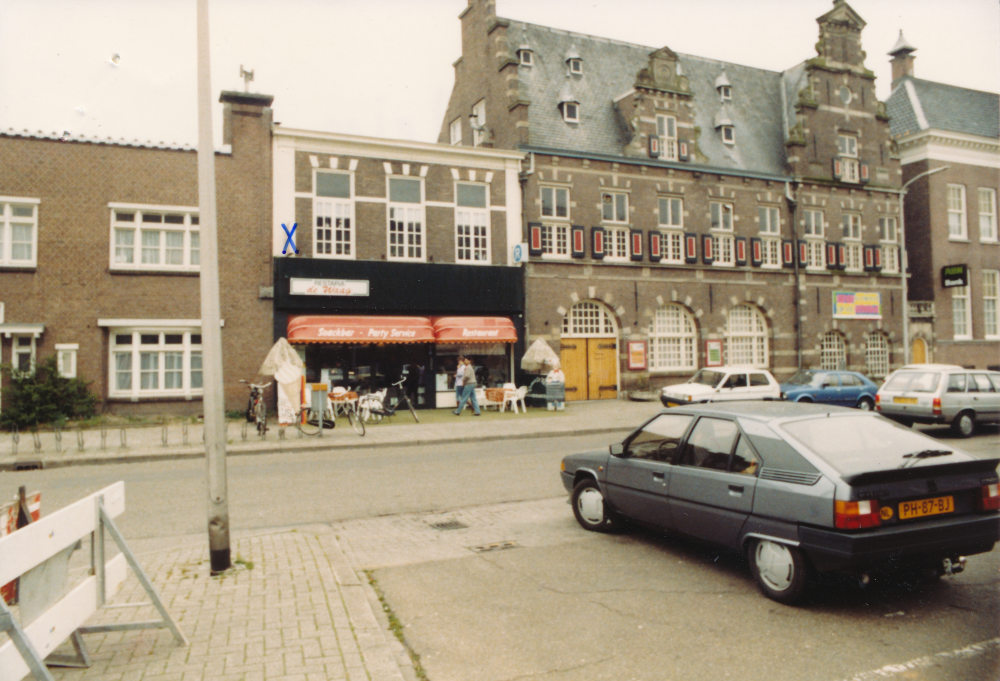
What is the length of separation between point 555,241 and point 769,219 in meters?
10.5

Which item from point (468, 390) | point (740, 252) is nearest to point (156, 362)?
point (468, 390)

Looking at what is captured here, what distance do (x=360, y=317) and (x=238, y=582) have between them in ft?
53.3

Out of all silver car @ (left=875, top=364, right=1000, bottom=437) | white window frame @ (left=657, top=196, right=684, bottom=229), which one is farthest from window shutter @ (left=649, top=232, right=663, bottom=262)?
silver car @ (left=875, top=364, right=1000, bottom=437)

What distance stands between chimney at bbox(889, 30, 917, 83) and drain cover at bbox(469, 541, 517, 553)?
39021 mm

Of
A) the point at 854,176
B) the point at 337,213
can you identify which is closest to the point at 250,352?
the point at 337,213

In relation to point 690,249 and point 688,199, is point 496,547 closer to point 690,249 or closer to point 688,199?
point 690,249

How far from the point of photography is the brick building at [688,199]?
25.2 m

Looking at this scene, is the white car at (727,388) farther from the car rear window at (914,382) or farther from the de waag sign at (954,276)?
the de waag sign at (954,276)

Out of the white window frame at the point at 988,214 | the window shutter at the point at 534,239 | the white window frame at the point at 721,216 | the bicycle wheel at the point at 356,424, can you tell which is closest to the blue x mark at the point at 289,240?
the bicycle wheel at the point at 356,424

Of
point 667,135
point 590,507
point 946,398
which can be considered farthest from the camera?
point 667,135

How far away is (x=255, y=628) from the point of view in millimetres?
4535

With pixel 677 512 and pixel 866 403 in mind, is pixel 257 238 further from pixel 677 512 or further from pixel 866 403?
pixel 866 403

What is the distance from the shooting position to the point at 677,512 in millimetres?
6070

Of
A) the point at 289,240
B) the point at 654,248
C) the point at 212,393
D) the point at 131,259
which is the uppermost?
the point at 654,248
